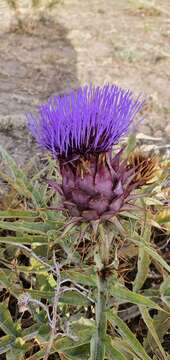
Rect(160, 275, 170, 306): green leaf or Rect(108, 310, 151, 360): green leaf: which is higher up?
Rect(108, 310, 151, 360): green leaf

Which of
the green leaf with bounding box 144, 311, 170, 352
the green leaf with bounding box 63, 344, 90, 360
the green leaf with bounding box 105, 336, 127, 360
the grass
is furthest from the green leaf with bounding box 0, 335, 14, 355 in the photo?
the green leaf with bounding box 144, 311, 170, 352


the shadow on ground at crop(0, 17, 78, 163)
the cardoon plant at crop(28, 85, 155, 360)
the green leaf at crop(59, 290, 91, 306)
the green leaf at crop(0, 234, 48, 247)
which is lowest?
the shadow on ground at crop(0, 17, 78, 163)

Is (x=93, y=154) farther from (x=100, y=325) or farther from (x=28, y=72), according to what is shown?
(x=28, y=72)

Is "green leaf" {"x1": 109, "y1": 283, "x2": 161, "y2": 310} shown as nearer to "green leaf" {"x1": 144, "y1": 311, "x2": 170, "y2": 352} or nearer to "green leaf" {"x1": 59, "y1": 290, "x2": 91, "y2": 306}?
"green leaf" {"x1": 59, "y1": 290, "x2": 91, "y2": 306}

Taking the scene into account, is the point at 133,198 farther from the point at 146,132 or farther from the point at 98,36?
the point at 98,36

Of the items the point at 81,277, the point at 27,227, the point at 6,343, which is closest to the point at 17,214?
the point at 27,227

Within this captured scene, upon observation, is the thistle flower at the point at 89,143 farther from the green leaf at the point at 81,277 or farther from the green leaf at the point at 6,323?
the green leaf at the point at 6,323
